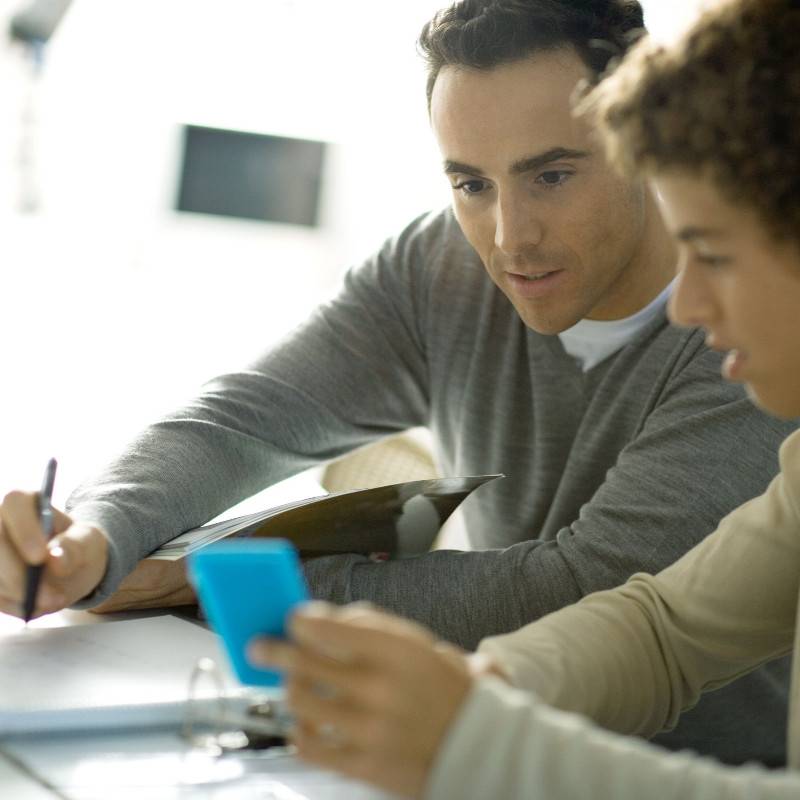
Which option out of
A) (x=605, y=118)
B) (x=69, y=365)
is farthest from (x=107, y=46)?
(x=605, y=118)

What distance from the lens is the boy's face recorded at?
807mm

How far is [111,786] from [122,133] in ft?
9.28

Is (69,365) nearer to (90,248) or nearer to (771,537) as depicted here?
(90,248)

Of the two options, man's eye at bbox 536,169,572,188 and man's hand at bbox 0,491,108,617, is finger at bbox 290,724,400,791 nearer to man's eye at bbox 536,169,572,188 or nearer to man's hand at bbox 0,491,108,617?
man's hand at bbox 0,491,108,617

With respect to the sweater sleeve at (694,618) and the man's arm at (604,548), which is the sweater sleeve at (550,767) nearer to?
the sweater sleeve at (694,618)

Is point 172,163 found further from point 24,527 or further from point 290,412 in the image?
point 24,527

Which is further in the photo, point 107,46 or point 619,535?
point 107,46

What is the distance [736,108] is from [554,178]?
623mm

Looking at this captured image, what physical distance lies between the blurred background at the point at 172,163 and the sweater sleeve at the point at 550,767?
7.84 feet

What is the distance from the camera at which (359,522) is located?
125 centimetres

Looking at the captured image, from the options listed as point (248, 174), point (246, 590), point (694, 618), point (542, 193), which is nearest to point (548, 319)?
point (542, 193)

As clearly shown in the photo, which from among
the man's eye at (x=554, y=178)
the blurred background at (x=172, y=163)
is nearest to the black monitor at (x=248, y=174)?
the blurred background at (x=172, y=163)

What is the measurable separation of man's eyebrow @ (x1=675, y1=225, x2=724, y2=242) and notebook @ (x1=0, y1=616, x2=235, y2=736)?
488 mm

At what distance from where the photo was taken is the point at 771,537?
1043mm
